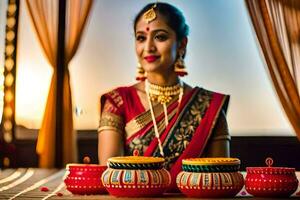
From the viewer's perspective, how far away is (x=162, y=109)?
4.68 feet

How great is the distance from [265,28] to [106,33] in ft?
3.40

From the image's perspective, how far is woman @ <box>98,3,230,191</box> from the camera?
1353 millimetres

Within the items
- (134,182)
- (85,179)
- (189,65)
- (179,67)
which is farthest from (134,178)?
(189,65)

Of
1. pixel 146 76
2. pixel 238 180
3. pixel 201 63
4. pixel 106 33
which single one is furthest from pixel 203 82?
pixel 238 180

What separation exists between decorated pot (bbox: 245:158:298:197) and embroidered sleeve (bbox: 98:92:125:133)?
42 centimetres

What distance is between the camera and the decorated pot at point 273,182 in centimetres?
108

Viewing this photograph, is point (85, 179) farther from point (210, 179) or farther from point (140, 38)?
point (140, 38)

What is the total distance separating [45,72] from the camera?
338 centimetres

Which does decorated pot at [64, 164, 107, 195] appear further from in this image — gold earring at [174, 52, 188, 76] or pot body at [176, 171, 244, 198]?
gold earring at [174, 52, 188, 76]

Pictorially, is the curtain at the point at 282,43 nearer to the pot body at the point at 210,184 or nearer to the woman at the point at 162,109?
the woman at the point at 162,109

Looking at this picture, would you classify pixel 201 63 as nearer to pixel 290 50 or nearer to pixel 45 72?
pixel 290 50

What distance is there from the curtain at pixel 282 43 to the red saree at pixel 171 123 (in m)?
1.82

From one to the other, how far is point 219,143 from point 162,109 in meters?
0.19

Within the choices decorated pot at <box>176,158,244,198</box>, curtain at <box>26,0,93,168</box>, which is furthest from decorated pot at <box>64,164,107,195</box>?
curtain at <box>26,0,93,168</box>
